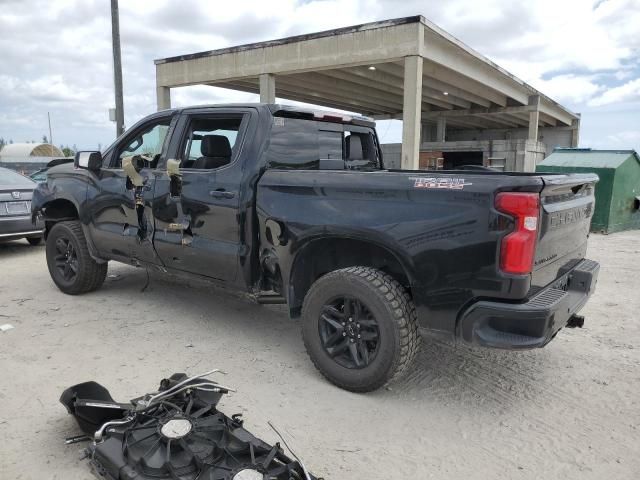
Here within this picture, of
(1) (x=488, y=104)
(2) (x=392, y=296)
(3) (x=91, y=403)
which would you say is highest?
(1) (x=488, y=104)

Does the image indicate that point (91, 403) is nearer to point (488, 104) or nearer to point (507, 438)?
point (507, 438)

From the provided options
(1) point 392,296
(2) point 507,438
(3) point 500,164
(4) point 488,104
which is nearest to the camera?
(2) point 507,438

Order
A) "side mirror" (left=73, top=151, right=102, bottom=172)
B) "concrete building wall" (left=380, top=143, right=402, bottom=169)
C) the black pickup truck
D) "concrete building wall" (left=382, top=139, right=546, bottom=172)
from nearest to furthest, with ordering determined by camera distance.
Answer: the black pickup truck, "side mirror" (left=73, top=151, right=102, bottom=172), "concrete building wall" (left=382, top=139, right=546, bottom=172), "concrete building wall" (left=380, top=143, right=402, bottom=169)

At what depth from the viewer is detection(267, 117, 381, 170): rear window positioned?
3986 millimetres

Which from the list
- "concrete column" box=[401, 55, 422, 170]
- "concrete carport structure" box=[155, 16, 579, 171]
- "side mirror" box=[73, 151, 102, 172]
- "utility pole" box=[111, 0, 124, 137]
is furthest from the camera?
"concrete carport structure" box=[155, 16, 579, 171]

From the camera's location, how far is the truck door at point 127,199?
4.56 metres

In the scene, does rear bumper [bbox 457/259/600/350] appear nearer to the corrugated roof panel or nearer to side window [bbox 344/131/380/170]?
side window [bbox 344/131/380/170]

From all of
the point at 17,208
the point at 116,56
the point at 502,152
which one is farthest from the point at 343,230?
the point at 502,152

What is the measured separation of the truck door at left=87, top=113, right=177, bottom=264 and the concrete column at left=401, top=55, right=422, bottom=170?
366 inches

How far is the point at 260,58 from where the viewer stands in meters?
16.3

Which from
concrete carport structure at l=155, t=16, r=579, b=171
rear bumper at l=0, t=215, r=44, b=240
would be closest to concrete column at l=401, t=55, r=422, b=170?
concrete carport structure at l=155, t=16, r=579, b=171

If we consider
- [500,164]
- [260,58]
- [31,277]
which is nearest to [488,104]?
[500,164]

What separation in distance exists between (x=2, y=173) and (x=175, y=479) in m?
8.35

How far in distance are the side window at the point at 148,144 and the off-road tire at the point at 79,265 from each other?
3.08ft
